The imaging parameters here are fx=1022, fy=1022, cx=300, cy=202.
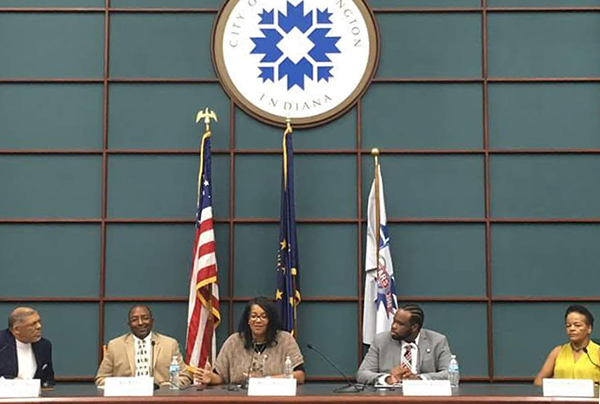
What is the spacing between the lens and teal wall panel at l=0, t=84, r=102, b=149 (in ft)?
21.0

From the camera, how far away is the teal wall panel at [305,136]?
20.9 feet

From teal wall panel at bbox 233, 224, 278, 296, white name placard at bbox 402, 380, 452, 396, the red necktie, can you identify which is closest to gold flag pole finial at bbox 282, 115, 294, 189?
teal wall panel at bbox 233, 224, 278, 296

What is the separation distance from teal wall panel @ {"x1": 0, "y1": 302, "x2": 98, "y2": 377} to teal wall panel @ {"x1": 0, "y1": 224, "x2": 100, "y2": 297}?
81 mm

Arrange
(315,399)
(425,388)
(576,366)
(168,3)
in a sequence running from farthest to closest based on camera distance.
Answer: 1. (168,3)
2. (576,366)
3. (425,388)
4. (315,399)

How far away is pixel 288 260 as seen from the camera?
6047mm

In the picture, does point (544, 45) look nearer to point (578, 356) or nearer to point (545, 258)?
point (545, 258)

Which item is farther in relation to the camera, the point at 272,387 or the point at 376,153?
the point at 376,153

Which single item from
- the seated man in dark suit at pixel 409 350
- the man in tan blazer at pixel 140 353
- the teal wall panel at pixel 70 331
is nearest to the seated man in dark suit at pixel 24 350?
the man in tan blazer at pixel 140 353

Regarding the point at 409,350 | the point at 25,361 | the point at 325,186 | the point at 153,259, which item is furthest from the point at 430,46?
the point at 25,361

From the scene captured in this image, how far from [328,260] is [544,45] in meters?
1.92

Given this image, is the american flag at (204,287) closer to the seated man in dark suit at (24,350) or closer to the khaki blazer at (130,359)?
the khaki blazer at (130,359)

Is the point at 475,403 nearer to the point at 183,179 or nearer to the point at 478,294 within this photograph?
the point at 478,294

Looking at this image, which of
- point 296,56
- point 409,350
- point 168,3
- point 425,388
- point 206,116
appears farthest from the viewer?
point 168,3

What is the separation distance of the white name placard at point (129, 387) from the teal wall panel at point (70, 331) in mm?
1760
